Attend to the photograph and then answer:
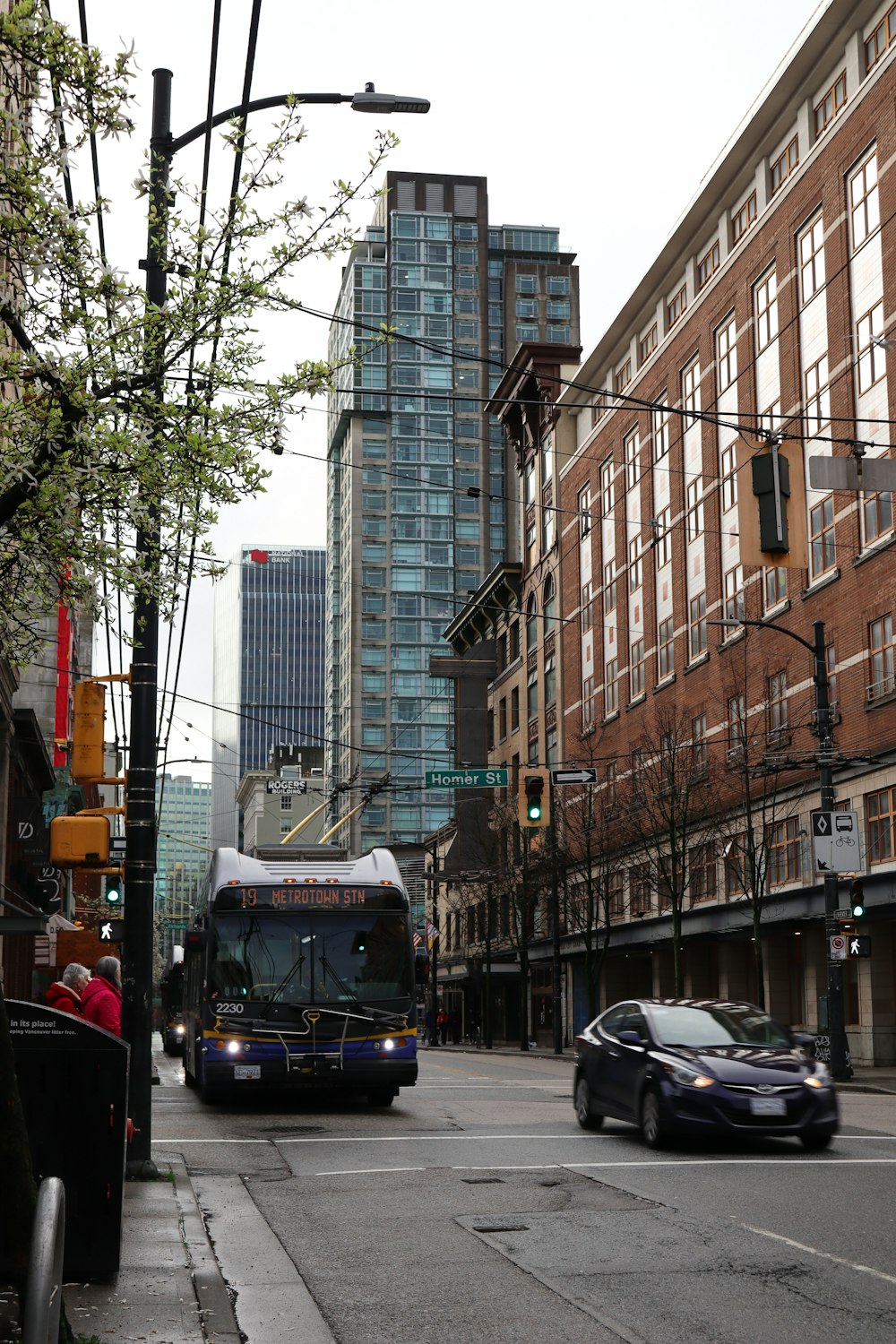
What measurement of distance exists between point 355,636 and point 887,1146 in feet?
400

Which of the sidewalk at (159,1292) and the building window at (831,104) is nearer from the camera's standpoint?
the sidewalk at (159,1292)

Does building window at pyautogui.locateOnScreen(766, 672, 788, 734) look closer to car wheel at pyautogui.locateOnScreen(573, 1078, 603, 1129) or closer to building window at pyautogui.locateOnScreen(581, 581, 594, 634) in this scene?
building window at pyautogui.locateOnScreen(581, 581, 594, 634)

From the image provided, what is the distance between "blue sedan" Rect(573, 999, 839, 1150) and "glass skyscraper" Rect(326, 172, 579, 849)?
116 meters

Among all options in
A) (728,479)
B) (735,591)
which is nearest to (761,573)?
(735,591)

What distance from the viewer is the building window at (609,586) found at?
61.8 metres

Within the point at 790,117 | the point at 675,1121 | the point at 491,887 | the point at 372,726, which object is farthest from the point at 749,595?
the point at 372,726

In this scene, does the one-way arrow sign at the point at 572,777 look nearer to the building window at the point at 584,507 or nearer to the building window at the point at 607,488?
the building window at the point at 607,488

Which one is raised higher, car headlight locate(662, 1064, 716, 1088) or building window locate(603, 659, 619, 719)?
building window locate(603, 659, 619, 719)

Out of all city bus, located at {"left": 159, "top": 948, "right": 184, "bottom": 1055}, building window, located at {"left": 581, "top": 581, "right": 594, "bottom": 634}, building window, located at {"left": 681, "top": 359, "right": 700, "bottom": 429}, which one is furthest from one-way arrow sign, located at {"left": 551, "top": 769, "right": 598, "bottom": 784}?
building window, located at {"left": 581, "top": 581, "right": 594, "bottom": 634}

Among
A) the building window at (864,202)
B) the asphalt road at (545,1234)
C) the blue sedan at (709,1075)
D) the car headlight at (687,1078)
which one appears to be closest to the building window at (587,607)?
the building window at (864,202)

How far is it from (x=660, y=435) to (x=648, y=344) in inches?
226

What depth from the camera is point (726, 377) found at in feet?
163

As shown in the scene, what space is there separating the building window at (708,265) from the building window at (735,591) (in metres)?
10.2

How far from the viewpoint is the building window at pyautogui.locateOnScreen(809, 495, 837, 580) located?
41.2m
